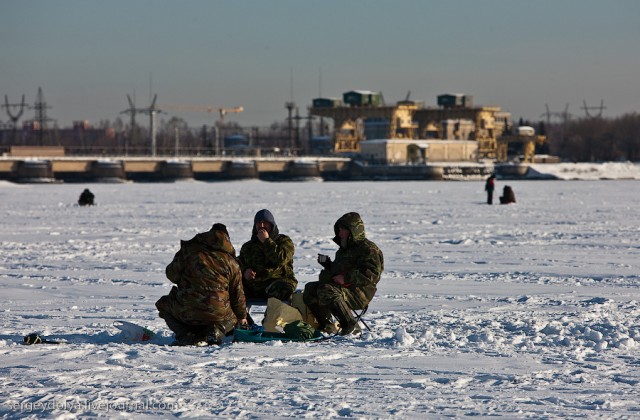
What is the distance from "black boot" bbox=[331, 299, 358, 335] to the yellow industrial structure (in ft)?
379

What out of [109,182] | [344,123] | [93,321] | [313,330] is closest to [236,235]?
[93,321]

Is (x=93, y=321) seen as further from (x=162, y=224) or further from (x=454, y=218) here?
(x=454, y=218)

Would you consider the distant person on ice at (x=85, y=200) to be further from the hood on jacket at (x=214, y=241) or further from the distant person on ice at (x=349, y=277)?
the hood on jacket at (x=214, y=241)

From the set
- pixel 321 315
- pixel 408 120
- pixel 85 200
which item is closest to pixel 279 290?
pixel 321 315

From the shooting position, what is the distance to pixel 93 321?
1058 cm

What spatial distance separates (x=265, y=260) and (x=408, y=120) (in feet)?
401

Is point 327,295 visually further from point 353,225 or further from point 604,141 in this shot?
point 604,141

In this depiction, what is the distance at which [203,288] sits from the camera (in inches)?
343

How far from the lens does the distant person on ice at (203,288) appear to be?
343 inches

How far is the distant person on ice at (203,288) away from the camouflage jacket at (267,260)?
0.94 metres

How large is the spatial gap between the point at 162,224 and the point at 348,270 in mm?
18228

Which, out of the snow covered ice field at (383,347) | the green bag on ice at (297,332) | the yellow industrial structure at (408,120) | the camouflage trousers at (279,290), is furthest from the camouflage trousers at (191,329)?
the yellow industrial structure at (408,120)

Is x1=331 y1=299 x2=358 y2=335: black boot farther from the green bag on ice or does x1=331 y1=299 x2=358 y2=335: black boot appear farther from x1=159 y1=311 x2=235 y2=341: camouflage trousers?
x1=159 y1=311 x2=235 y2=341: camouflage trousers

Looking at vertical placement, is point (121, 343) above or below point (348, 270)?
below
